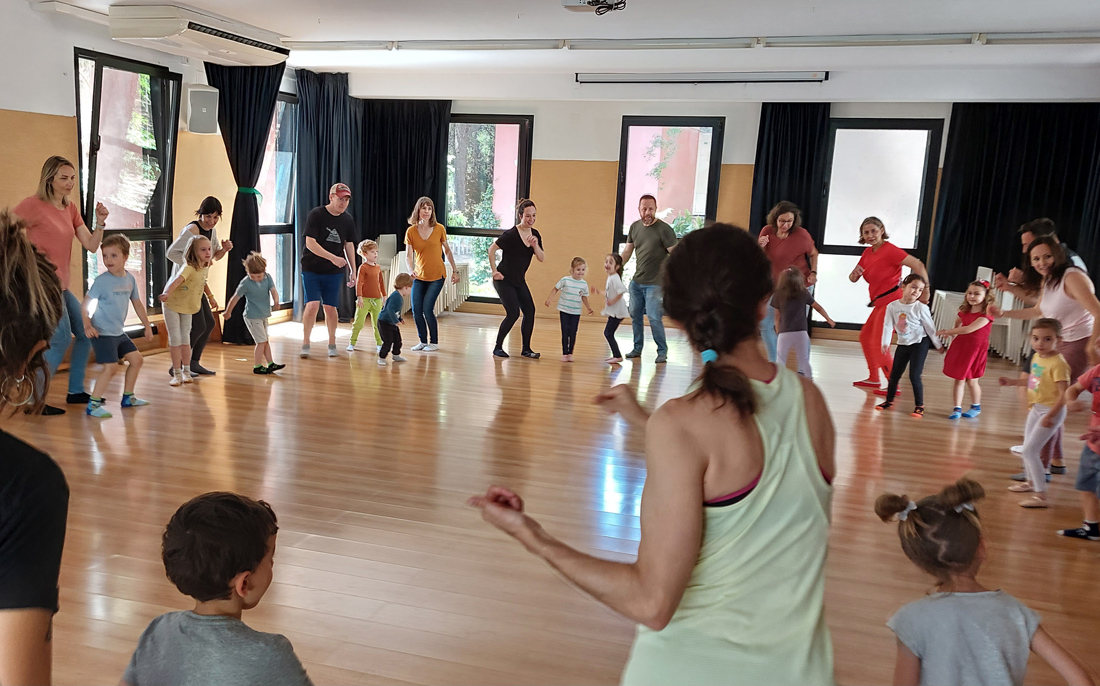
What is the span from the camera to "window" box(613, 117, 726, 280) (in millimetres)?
9633

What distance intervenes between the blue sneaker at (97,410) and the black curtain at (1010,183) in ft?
26.9

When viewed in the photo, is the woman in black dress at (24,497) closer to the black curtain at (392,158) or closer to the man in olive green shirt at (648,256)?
the man in olive green shirt at (648,256)

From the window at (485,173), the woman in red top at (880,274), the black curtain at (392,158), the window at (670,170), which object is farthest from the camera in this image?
the window at (485,173)

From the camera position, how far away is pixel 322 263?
7219mm

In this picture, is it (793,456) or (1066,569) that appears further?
(1066,569)

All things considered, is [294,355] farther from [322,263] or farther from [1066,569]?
[1066,569]

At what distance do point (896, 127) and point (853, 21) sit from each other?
3567 millimetres

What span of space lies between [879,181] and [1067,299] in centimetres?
512

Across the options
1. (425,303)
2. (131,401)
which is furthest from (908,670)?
(425,303)

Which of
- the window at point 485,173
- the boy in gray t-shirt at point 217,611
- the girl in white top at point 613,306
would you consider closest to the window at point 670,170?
the window at point 485,173

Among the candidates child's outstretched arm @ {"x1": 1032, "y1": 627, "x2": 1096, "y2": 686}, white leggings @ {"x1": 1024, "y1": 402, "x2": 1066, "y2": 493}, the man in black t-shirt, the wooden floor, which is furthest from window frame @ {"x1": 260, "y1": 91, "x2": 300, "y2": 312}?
child's outstretched arm @ {"x1": 1032, "y1": 627, "x2": 1096, "y2": 686}

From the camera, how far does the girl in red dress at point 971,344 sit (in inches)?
228

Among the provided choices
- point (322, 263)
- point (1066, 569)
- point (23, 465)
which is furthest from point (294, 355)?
point (23, 465)

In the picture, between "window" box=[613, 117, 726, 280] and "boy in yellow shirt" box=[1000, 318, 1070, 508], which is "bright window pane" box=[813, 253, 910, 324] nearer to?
"window" box=[613, 117, 726, 280]
